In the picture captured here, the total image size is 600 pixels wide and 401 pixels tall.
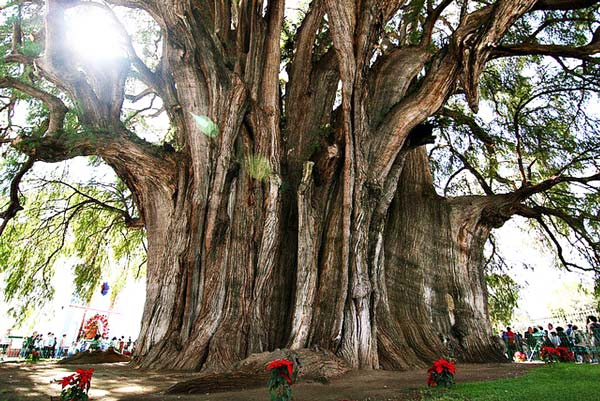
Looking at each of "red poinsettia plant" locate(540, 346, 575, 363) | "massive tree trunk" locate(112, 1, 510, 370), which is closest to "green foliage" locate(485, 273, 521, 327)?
"massive tree trunk" locate(112, 1, 510, 370)

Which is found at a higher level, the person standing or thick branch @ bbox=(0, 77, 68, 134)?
thick branch @ bbox=(0, 77, 68, 134)

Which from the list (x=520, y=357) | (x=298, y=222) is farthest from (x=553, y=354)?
(x=520, y=357)

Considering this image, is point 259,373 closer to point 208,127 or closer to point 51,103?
point 208,127

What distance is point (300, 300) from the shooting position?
4914 millimetres

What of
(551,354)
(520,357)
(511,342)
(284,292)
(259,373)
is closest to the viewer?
(259,373)

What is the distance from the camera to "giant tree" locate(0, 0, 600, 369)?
16.8ft

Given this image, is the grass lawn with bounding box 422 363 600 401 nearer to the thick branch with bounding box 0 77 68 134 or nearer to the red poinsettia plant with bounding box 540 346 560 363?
the red poinsettia plant with bounding box 540 346 560 363

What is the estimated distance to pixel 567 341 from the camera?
8844mm

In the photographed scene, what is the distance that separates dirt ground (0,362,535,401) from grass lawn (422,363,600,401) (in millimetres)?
321

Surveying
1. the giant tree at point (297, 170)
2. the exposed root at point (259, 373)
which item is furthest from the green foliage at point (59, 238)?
the exposed root at point (259, 373)

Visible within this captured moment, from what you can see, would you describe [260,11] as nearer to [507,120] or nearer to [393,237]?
[393,237]

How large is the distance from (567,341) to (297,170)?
24.2 ft

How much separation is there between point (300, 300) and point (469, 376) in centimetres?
201

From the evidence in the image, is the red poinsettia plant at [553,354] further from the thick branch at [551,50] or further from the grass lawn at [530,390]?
the thick branch at [551,50]
